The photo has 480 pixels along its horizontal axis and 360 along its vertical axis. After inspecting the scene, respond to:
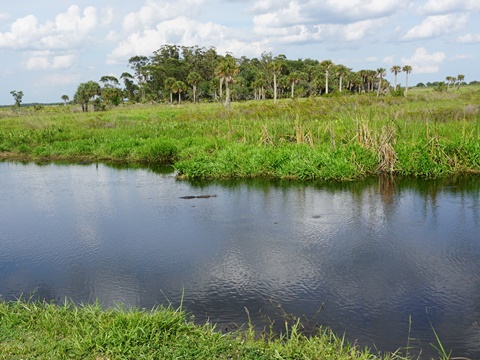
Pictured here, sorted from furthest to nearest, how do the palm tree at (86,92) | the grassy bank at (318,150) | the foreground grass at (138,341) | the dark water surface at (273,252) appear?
1. the palm tree at (86,92)
2. the grassy bank at (318,150)
3. the dark water surface at (273,252)
4. the foreground grass at (138,341)

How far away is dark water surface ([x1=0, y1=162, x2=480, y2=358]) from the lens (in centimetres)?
586

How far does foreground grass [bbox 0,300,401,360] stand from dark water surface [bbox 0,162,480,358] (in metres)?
0.75

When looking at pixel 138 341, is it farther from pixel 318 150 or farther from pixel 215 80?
pixel 215 80

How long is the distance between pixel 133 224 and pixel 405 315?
246 inches

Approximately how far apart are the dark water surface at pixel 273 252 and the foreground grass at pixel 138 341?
29.4 inches

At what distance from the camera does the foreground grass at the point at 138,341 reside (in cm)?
430

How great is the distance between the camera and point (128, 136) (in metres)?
21.8

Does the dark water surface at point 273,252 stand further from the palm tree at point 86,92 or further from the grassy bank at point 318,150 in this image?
the palm tree at point 86,92

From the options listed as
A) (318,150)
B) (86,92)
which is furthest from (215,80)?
(318,150)

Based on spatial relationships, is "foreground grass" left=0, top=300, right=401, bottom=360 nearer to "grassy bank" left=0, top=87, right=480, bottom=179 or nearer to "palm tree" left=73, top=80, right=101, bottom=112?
"grassy bank" left=0, top=87, right=480, bottom=179

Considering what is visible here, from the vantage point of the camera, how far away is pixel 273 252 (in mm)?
8016

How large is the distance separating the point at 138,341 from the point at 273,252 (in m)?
3.86

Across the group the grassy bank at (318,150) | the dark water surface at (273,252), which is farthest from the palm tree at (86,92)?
the dark water surface at (273,252)

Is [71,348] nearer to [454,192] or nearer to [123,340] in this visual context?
[123,340]
